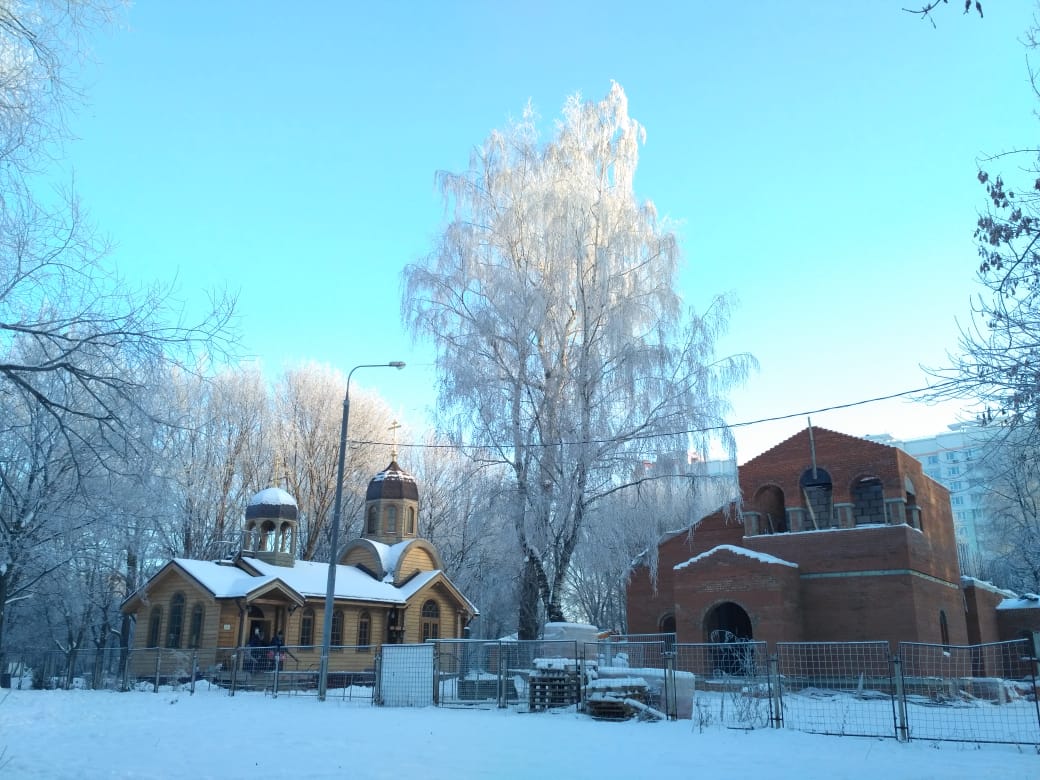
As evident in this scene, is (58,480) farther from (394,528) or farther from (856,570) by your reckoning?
(856,570)

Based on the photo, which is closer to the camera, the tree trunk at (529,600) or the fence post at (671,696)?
the fence post at (671,696)

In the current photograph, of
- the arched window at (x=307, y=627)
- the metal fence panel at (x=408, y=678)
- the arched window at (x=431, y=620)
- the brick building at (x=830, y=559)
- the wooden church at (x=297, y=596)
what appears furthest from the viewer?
the arched window at (x=431, y=620)

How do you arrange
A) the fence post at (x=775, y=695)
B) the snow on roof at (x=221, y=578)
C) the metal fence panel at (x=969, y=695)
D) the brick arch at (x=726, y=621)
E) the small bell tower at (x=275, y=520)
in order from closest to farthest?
the metal fence panel at (x=969, y=695) → the fence post at (x=775, y=695) → the snow on roof at (x=221, y=578) → the brick arch at (x=726, y=621) → the small bell tower at (x=275, y=520)

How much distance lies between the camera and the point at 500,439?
22062 millimetres

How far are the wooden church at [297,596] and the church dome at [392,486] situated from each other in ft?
0.18

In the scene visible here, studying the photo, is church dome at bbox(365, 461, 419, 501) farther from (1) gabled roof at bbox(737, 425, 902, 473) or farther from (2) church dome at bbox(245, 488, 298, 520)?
(1) gabled roof at bbox(737, 425, 902, 473)

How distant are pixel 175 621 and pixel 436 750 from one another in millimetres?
22887

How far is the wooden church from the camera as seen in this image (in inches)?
1111

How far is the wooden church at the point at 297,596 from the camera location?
28219mm

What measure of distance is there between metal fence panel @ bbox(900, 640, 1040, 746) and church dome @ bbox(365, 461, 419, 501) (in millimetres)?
21941

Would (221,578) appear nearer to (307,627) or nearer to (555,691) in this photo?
(307,627)

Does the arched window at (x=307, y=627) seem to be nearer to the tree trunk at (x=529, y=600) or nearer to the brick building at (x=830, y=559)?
the tree trunk at (x=529, y=600)

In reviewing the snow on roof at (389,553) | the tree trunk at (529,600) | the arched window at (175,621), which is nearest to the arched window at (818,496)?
the tree trunk at (529,600)

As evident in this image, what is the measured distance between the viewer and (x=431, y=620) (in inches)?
1422
